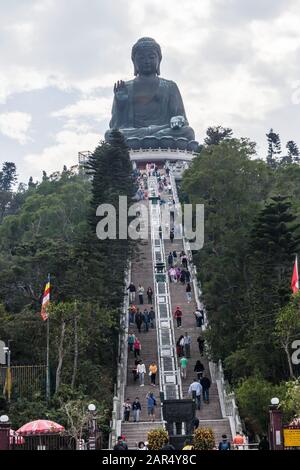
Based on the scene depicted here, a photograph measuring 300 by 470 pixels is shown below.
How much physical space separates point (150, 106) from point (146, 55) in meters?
3.46

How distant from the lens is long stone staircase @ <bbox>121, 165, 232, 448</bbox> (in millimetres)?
20984

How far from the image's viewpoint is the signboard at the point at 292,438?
49.3 ft

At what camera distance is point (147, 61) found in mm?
59938

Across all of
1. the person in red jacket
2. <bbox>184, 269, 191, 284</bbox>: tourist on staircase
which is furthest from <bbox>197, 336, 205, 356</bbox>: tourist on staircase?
<bbox>184, 269, 191, 284</bbox>: tourist on staircase

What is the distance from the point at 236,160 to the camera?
31.9m

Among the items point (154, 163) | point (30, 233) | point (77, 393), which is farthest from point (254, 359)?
point (154, 163)

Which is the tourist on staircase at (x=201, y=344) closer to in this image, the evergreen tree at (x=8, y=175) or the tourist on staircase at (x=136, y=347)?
the tourist on staircase at (x=136, y=347)

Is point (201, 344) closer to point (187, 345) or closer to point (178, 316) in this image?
point (187, 345)

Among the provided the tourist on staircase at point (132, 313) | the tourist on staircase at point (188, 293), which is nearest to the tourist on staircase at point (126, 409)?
the tourist on staircase at point (132, 313)

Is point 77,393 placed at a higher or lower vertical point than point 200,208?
lower

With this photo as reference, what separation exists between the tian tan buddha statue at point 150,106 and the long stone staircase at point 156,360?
22780mm

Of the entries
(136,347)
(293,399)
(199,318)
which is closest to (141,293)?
(199,318)

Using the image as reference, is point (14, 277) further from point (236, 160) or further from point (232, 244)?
point (236, 160)
